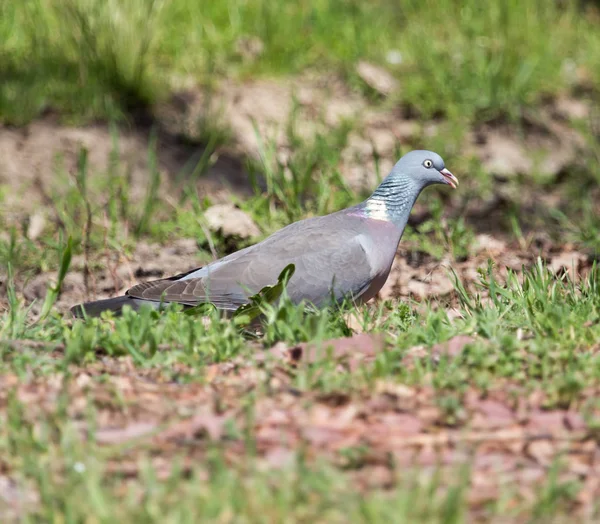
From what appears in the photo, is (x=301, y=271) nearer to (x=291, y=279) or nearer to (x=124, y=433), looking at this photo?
(x=291, y=279)

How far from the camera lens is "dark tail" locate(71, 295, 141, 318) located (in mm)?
3949

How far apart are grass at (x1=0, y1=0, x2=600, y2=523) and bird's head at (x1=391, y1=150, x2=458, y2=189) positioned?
54 cm

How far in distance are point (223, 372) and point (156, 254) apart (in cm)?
242

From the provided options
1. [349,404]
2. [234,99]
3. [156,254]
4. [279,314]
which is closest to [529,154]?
[234,99]

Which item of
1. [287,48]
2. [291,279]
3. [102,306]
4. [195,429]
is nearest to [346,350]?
[195,429]

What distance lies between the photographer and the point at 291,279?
4078 millimetres

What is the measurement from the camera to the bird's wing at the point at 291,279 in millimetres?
4062

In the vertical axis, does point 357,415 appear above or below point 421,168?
below

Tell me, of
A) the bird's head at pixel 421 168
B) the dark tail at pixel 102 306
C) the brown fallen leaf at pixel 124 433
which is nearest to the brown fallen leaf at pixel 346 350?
the brown fallen leaf at pixel 124 433

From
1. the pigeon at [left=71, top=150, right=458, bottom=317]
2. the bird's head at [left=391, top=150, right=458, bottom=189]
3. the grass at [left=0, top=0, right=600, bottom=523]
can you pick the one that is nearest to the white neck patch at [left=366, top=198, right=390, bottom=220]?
the pigeon at [left=71, top=150, right=458, bottom=317]

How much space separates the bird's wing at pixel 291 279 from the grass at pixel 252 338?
22 centimetres

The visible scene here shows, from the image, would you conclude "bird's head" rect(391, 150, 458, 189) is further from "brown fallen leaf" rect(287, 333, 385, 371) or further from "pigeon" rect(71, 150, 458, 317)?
"brown fallen leaf" rect(287, 333, 385, 371)

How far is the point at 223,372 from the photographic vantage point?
3.09 metres

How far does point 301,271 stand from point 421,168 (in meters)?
0.84
